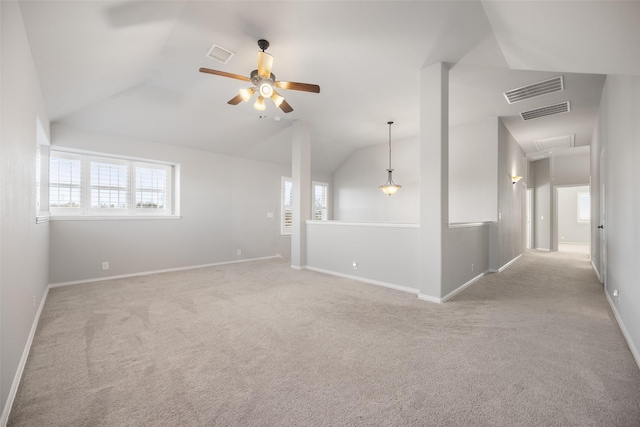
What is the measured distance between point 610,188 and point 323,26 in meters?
3.76

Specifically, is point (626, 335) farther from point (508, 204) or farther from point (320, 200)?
point (320, 200)

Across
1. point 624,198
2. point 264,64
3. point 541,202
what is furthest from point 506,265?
point 264,64

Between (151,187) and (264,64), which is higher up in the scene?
(264,64)

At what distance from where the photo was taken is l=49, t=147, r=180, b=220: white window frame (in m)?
4.56

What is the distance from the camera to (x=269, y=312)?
318 cm

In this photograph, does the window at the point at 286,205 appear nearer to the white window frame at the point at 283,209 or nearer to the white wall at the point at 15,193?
the white window frame at the point at 283,209

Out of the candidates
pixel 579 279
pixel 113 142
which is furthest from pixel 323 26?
pixel 579 279

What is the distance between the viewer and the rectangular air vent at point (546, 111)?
4.61 metres

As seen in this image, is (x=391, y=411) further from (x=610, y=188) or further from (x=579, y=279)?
(x=579, y=279)

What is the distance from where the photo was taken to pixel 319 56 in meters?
3.36

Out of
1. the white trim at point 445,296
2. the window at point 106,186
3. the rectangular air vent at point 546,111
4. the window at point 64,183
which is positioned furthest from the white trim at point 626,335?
the window at point 64,183

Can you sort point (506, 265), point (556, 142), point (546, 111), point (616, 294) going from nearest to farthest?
1. point (616, 294)
2. point (546, 111)
3. point (506, 265)
4. point (556, 142)

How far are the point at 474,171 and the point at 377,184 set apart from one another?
102 inches

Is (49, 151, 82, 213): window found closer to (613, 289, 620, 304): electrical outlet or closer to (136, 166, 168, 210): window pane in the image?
(136, 166, 168, 210): window pane
